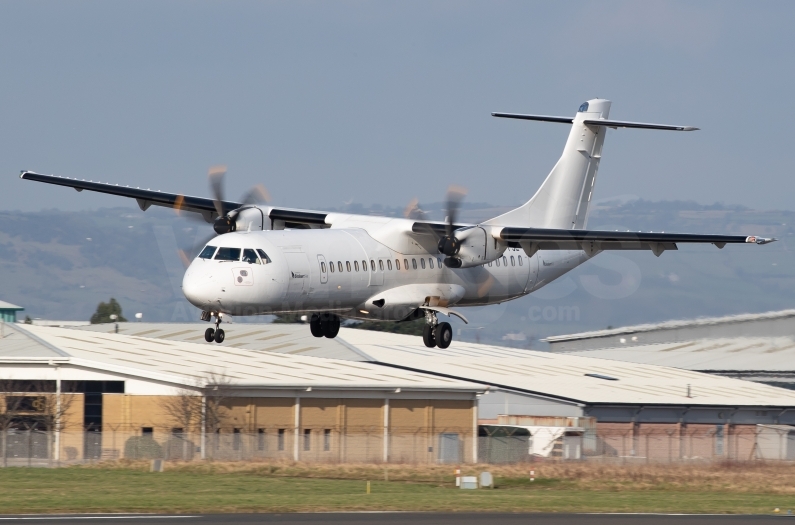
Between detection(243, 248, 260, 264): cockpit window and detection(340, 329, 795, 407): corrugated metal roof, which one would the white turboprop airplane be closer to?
detection(243, 248, 260, 264): cockpit window

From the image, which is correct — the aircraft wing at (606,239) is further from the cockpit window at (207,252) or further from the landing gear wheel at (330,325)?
the cockpit window at (207,252)

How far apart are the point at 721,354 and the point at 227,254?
1700 inches

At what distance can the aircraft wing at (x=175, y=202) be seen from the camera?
3003cm

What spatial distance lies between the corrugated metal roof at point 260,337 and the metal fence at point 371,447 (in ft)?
35.7

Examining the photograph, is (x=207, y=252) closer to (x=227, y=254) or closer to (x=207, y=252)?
(x=207, y=252)

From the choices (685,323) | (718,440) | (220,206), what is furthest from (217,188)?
(685,323)

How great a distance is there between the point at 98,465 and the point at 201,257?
11.1m

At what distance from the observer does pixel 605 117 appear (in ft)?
117

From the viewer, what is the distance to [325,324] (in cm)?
→ 2883

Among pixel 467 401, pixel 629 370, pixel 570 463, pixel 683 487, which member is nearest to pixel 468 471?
pixel 570 463

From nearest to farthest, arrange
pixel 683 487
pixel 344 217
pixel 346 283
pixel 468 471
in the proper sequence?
pixel 346 283 → pixel 344 217 → pixel 683 487 → pixel 468 471

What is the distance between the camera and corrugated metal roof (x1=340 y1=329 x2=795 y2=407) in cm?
4947

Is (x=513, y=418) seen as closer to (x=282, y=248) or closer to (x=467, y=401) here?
(x=467, y=401)

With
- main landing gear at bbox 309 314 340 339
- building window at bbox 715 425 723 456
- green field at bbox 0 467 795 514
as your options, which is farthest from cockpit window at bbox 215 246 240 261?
building window at bbox 715 425 723 456
